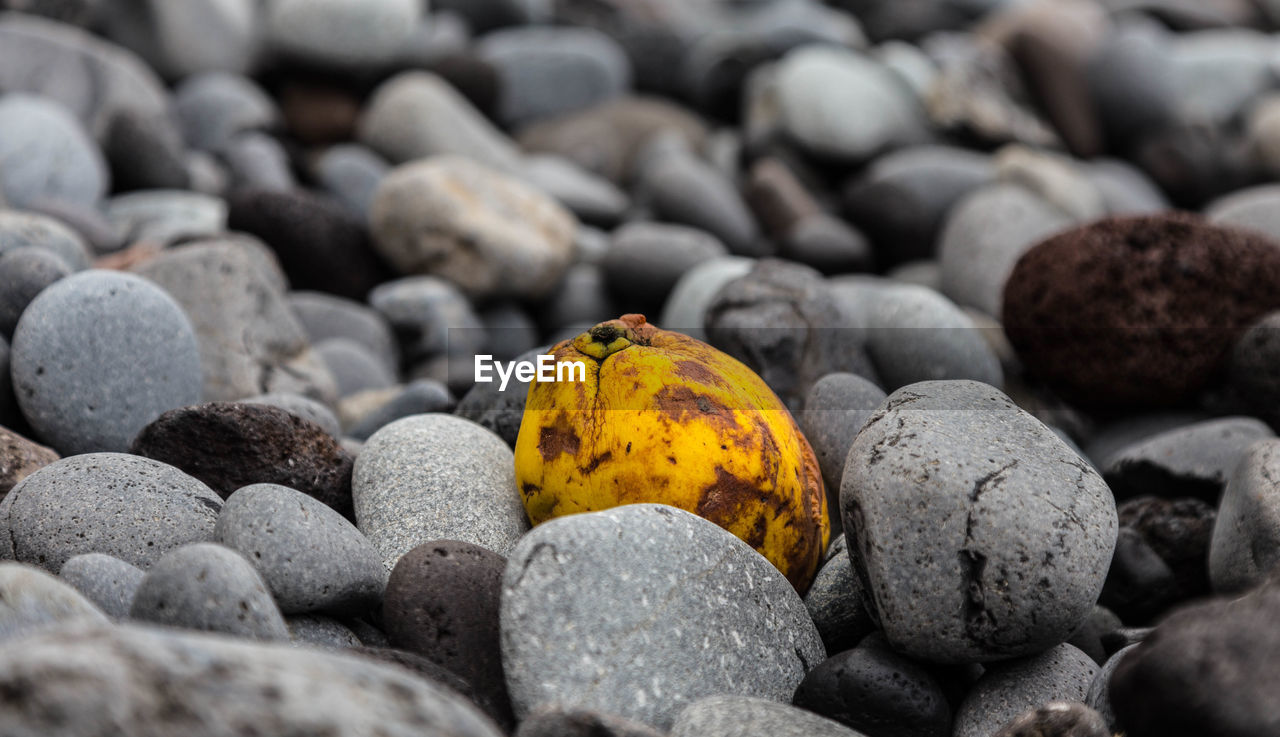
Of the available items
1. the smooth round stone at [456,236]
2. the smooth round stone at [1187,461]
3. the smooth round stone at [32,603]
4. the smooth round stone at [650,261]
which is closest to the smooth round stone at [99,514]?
the smooth round stone at [32,603]

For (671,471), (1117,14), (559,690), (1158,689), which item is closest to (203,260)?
(671,471)

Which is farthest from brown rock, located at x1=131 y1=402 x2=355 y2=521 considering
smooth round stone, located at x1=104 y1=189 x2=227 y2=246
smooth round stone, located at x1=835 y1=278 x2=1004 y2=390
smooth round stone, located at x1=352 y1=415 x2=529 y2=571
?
smooth round stone, located at x1=104 y1=189 x2=227 y2=246

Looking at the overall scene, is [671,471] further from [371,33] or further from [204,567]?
[371,33]

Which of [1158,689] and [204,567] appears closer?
[1158,689]

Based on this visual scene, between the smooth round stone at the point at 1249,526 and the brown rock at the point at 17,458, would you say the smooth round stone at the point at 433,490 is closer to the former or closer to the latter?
the brown rock at the point at 17,458

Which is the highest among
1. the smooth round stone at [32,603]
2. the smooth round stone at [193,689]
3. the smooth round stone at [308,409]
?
the smooth round stone at [193,689]

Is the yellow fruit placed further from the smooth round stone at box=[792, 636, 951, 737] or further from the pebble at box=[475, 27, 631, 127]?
the pebble at box=[475, 27, 631, 127]

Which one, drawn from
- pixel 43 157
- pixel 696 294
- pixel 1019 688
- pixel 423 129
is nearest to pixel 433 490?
pixel 1019 688

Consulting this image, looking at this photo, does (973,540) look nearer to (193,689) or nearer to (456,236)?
(193,689)
